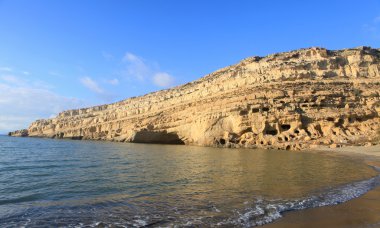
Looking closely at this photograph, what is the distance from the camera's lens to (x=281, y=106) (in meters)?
38.7

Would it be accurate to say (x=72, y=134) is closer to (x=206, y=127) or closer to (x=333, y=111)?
(x=206, y=127)

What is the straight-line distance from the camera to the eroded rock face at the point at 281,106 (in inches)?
1390

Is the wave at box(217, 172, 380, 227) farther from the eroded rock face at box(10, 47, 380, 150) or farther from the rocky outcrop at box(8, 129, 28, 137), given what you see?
the rocky outcrop at box(8, 129, 28, 137)

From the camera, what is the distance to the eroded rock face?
1390 inches

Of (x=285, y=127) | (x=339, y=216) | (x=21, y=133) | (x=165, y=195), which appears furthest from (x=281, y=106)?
(x=21, y=133)

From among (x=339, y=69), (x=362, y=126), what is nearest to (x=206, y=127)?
(x=362, y=126)

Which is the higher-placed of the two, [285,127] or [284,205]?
[285,127]

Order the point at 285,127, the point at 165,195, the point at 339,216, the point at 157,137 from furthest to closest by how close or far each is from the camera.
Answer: the point at 157,137 → the point at 285,127 → the point at 165,195 → the point at 339,216

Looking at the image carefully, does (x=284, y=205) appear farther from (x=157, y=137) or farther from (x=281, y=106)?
(x=157, y=137)

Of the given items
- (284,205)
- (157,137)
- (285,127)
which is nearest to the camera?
(284,205)

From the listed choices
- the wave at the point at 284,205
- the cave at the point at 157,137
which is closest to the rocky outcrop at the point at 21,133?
the cave at the point at 157,137

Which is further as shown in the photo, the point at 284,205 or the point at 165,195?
the point at 165,195

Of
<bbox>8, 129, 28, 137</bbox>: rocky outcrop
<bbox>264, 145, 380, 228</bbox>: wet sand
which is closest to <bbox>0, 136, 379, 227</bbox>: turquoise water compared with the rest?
<bbox>264, 145, 380, 228</bbox>: wet sand

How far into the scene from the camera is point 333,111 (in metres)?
36.6
